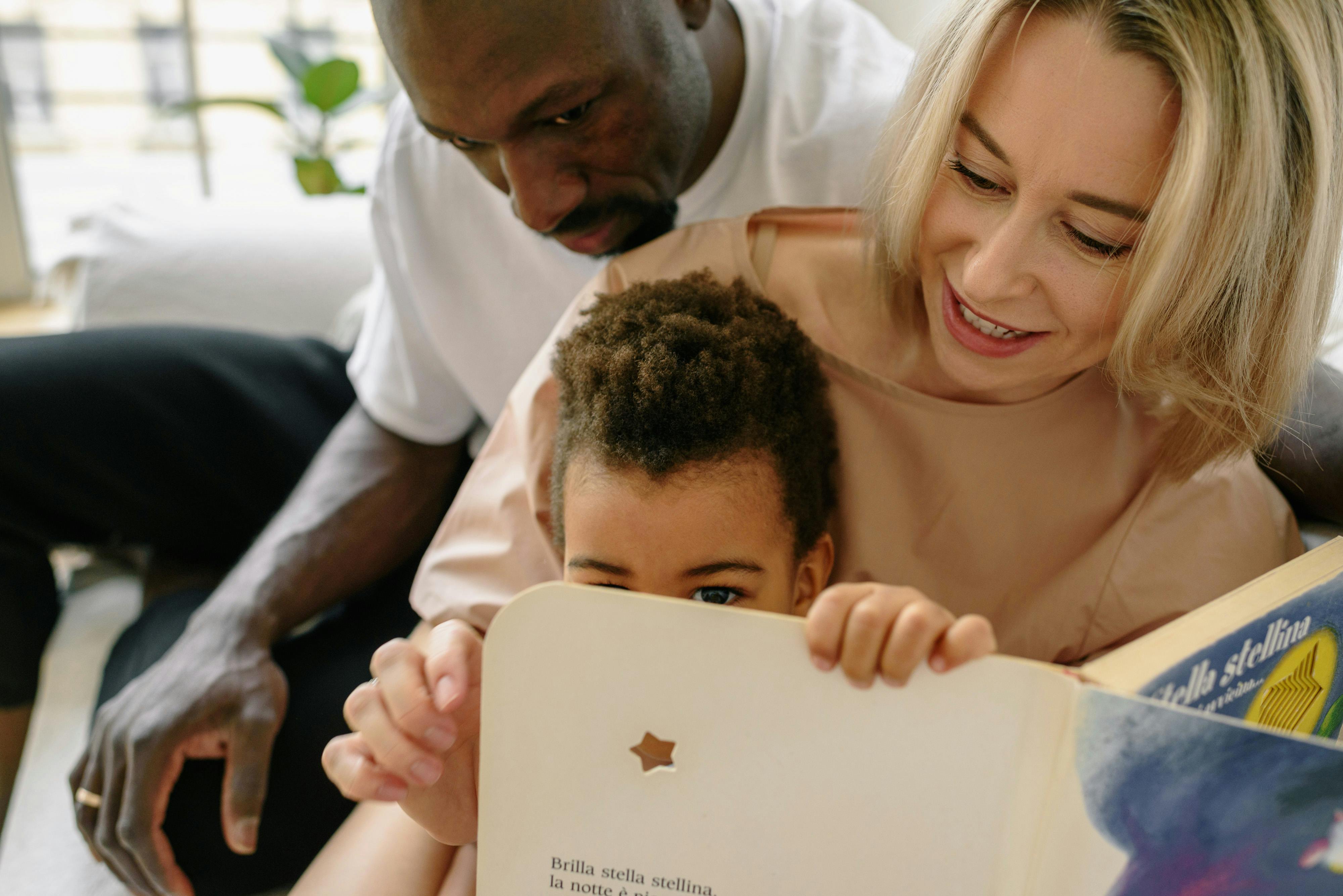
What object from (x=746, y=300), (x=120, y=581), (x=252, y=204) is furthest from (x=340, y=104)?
(x=746, y=300)

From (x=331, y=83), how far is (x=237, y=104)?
0.26 metres

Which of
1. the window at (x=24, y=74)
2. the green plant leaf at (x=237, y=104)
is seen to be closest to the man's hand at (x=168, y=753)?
the green plant leaf at (x=237, y=104)

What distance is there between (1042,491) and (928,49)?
38cm

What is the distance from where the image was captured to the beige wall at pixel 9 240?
307cm

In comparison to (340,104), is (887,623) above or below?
above

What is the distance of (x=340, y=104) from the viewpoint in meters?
2.69

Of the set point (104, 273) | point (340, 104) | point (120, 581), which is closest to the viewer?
point (120, 581)

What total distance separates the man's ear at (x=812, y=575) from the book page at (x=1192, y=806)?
31cm

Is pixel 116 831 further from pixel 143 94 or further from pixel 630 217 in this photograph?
pixel 143 94

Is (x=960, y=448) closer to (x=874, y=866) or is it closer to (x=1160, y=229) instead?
(x=1160, y=229)

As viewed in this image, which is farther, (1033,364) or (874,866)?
(1033,364)

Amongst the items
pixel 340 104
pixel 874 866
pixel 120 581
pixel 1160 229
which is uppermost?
pixel 1160 229

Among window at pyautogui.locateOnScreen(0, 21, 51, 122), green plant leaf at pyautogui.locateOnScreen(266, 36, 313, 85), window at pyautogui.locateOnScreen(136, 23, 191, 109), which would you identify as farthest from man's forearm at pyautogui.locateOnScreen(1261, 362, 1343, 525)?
window at pyautogui.locateOnScreen(0, 21, 51, 122)

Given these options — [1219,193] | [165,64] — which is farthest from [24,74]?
[1219,193]
